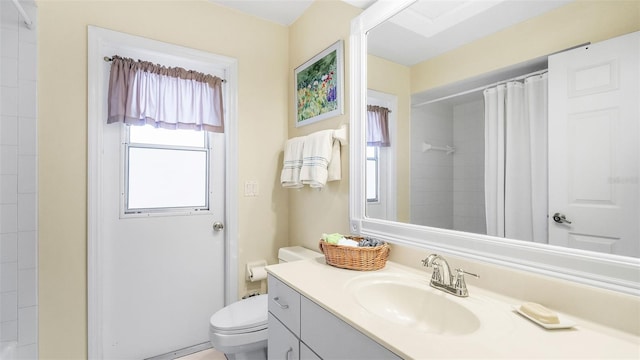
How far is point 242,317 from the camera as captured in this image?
155 cm

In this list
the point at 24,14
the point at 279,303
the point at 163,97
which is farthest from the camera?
the point at 163,97

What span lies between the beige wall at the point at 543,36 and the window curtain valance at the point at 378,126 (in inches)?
12.9

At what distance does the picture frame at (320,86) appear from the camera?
1720 millimetres

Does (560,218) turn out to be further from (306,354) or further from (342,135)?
(342,135)

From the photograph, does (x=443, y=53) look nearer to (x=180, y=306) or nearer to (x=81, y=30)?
(x=81, y=30)

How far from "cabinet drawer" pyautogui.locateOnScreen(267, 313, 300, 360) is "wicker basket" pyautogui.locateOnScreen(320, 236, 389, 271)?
35 centimetres

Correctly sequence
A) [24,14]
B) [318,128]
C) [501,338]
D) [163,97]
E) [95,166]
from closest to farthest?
[501,338] → [24,14] → [95,166] → [163,97] → [318,128]

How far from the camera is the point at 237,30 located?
2.07m

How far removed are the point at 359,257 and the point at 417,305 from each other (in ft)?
0.96

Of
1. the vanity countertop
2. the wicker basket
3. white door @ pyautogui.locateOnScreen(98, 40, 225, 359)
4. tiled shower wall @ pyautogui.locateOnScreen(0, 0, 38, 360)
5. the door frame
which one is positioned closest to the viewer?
the vanity countertop

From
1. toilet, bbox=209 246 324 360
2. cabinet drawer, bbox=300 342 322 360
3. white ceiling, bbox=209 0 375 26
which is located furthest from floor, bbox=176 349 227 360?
white ceiling, bbox=209 0 375 26

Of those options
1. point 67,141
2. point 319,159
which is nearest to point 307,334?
point 319,159

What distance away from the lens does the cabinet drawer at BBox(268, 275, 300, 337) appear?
3.53 ft

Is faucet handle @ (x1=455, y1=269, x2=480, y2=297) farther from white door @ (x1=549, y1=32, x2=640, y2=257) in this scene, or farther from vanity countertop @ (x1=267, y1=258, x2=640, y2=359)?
white door @ (x1=549, y1=32, x2=640, y2=257)
